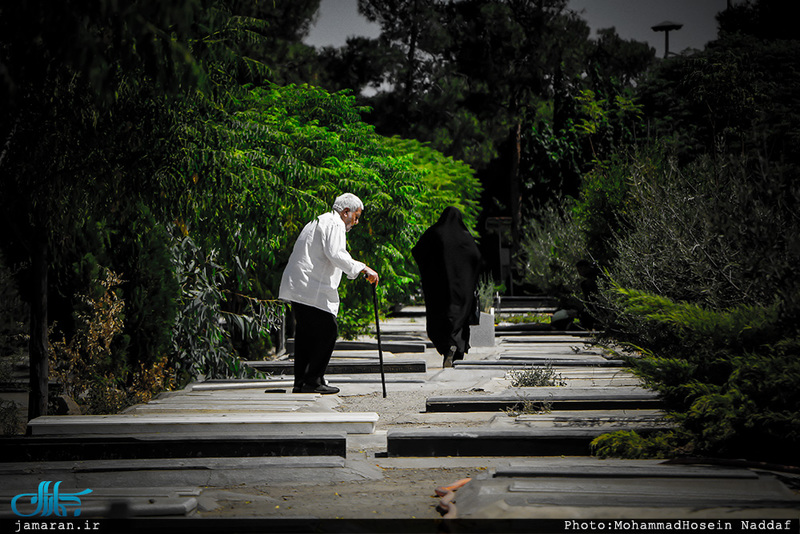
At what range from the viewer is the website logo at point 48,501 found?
15.6ft

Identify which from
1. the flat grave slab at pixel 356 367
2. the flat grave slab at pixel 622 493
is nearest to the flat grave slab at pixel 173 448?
the flat grave slab at pixel 622 493

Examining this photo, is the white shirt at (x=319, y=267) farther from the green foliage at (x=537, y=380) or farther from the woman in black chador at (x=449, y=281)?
the woman in black chador at (x=449, y=281)

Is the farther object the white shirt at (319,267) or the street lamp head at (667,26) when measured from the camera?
the street lamp head at (667,26)

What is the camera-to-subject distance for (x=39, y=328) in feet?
24.6

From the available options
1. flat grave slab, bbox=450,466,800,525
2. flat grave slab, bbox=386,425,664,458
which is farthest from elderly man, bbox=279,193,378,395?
flat grave slab, bbox=450,466,800,525

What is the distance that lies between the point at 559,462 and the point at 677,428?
0.92 meters

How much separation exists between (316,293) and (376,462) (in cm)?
323

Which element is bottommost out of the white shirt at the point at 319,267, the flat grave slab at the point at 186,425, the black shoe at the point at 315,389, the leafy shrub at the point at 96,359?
the black shoe at the point at 315,389

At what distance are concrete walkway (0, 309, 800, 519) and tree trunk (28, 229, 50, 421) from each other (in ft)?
2.75

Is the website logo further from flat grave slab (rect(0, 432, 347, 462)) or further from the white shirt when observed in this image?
the white shirt

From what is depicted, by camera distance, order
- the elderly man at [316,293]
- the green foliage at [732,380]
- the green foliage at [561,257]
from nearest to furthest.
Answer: the green foliage at [732,380] < the elderly man at [316,293] < the green foliage at [561,257]

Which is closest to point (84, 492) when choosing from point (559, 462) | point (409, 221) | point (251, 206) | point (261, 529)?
point (261, 529)

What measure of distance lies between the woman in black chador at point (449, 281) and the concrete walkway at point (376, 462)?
12.4 feet

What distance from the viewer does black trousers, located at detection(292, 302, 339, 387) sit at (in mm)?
9227
